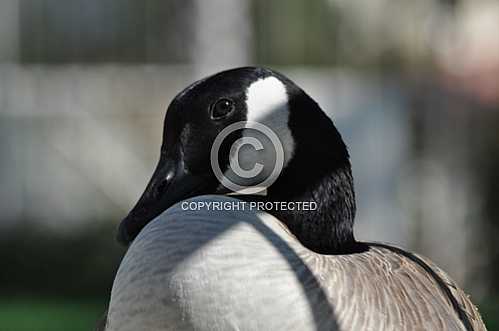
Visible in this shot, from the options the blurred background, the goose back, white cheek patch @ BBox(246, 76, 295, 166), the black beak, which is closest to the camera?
the goose back

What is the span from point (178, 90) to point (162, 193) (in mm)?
6145

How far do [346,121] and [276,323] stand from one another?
5.80 meters

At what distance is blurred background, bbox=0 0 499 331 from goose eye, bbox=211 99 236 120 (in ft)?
13.0

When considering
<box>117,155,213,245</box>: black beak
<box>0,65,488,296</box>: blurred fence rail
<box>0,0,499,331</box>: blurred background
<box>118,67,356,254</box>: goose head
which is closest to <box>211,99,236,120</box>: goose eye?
<box>118,67,356,254</box>: goose head

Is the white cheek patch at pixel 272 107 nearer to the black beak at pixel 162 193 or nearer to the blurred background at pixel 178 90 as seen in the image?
the black beak at pixel 162 193

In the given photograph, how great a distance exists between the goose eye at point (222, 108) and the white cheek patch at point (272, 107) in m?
0.04

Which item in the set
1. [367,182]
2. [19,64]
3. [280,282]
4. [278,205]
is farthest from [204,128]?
[19,64]

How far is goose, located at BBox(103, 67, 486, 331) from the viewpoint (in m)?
2.27

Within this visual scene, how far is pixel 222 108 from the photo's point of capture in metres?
2.60

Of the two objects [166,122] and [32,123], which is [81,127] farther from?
[166,122]

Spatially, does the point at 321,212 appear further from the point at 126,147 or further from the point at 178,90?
the point at 178,90

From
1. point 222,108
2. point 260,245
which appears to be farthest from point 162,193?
point 260,245

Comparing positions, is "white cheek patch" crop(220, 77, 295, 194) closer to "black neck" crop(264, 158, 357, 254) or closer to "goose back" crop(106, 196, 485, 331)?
"black neck" crop(264, 158, 357, 254)

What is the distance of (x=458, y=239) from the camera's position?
7.77 meters
